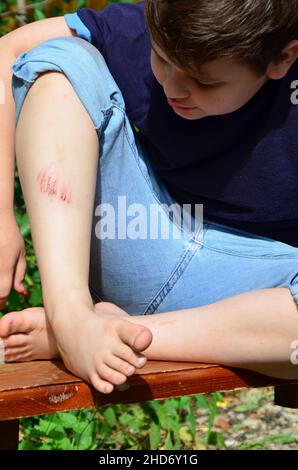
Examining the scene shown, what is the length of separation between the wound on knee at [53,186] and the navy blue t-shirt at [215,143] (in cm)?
30

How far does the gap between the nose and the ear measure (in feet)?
0.54

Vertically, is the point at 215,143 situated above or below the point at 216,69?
below

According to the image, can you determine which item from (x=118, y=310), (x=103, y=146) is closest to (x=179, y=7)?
(x=103, y=146)

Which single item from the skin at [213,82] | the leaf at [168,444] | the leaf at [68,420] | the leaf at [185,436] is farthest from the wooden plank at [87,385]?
the leaf at [185,436]

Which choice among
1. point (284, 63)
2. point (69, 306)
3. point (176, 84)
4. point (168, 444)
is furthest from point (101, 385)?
point (168, 444)

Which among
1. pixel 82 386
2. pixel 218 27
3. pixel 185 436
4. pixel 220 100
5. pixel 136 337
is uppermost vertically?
pixel 218 27

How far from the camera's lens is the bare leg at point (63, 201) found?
5.61 feet

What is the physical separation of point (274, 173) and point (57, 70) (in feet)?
1.61

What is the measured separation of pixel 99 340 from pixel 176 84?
48 cm

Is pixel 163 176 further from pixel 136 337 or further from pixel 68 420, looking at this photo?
pixel 68 420

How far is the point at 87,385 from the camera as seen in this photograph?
1711mm

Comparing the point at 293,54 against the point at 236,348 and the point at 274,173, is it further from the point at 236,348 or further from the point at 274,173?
the point at 236,348

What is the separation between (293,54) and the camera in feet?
5.71

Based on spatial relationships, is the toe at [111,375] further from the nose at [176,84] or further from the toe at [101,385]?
the nose at [176,84]
